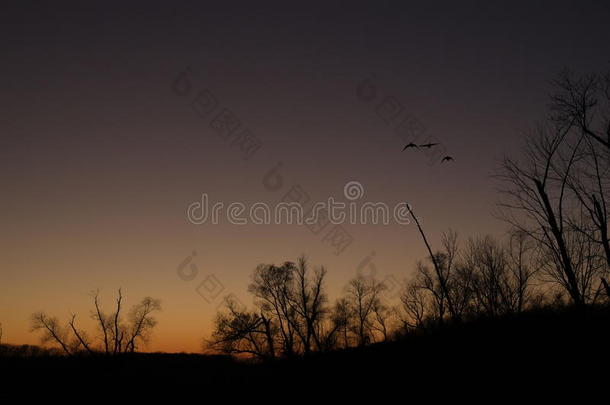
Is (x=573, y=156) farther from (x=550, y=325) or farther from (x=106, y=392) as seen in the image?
(x=106, y=392)

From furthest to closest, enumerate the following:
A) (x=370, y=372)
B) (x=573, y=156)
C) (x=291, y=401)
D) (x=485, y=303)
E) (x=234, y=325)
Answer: (x=485, y=303) → (x=234, y=325) → (x=573, y=156) → (x=370, y=372) → (x=291, y=401)

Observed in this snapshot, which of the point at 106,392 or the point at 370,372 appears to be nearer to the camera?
the point at 370,372

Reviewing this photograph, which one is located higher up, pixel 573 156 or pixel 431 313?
pixel 573 156

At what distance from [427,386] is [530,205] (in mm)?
14397

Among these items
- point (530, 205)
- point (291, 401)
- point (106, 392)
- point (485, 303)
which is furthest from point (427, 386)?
point (485, 303)

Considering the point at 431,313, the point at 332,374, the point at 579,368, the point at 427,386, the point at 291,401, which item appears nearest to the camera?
the point at 579,368

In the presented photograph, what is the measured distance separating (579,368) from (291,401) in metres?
7.74

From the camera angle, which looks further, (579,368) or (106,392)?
(106,392)

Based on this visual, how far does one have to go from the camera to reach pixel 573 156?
63.4 feet

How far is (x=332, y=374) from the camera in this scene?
14148 millimetres

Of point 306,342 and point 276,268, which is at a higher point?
point 276,268

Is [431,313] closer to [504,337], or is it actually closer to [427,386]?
[504,337]

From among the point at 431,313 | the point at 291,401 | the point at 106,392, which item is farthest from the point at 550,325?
the point at 431,313

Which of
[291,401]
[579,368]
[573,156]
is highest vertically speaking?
[573,156]
